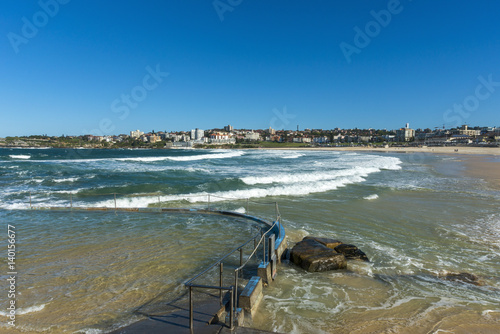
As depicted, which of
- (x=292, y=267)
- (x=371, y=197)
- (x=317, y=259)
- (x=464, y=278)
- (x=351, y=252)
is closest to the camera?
(x=464, y=278)

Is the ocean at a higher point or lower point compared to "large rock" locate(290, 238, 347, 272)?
lower

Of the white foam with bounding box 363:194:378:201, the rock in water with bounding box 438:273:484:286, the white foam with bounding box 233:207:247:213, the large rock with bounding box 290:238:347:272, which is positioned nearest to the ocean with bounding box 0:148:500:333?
the rock in water with bounding box 438:273:484:286

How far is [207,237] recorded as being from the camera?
29.0ft

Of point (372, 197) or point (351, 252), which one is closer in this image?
point (351, 252)

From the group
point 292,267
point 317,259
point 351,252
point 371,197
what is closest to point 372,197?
point 371,197

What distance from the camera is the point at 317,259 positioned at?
6.45m

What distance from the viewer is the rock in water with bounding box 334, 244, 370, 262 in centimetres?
707

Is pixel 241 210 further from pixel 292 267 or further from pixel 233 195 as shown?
pixel 292 267

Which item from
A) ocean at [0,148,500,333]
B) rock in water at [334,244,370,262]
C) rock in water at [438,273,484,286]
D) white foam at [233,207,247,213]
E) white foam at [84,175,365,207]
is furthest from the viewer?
white foam at [84,175,365,207]

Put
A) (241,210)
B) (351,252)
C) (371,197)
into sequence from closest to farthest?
(351,252), (241,210), (371,197)

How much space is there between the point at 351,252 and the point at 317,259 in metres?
1.28

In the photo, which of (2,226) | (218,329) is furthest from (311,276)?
(2,226)

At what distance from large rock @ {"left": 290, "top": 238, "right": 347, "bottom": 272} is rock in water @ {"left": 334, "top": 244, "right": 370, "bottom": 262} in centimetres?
61

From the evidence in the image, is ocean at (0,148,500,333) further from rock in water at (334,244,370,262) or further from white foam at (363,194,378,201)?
white foam at (363,194,378,201)
